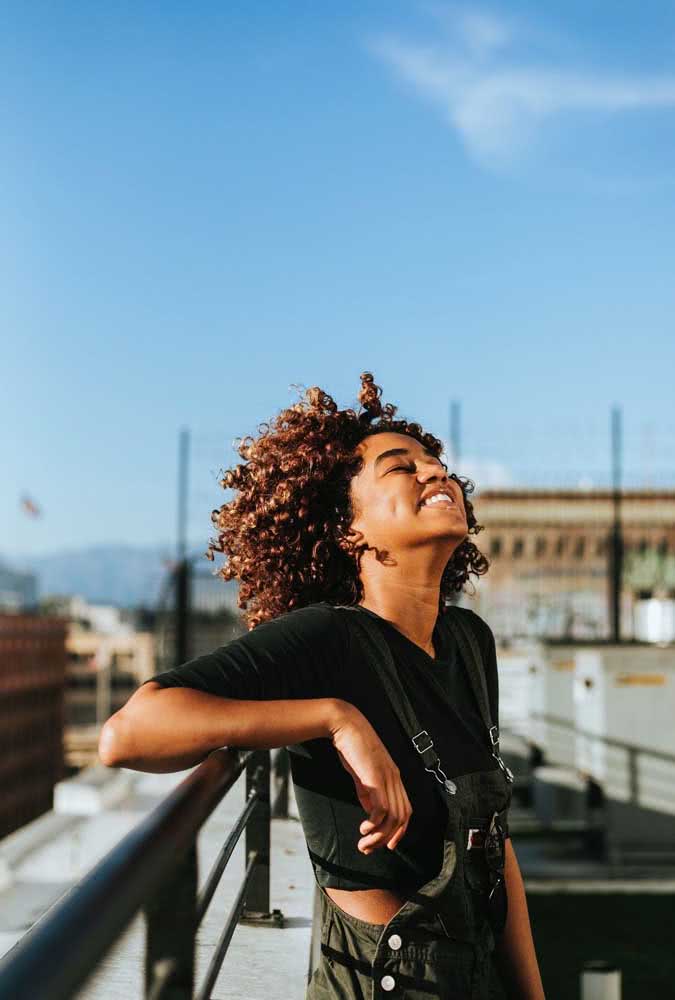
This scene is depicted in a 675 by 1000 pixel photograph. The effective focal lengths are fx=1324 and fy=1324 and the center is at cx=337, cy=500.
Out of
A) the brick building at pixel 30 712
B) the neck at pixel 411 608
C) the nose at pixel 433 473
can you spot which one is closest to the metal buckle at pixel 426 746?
the neck at pixel 411 608

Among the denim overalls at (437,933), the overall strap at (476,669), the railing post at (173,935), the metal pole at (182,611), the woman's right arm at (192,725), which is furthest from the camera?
the metal pole at (182,611)

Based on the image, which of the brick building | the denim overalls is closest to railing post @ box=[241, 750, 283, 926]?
the denim overalls

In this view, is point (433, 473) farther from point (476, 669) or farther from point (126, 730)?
point (126, 730)

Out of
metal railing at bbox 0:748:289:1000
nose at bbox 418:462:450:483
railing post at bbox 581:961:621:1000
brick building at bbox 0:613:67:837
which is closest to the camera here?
metal railing at bbox 0:748:289:1000

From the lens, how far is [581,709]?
11547 mm

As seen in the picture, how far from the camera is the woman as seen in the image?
1854 mm

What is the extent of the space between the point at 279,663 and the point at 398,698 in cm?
21

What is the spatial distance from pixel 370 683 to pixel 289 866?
2370mm

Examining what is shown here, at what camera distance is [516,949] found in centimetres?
220

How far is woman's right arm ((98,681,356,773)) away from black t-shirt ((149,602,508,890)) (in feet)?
0.16

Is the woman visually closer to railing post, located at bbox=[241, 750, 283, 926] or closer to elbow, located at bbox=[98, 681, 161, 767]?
elbow, located at bbox=[98, 681, 161, 767]

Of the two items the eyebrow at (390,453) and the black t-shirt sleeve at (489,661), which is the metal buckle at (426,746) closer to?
the black t-shirt sleeve at (489,661)

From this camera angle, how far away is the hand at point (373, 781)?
1840 mm

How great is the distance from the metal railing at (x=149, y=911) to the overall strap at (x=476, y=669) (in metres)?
0.42
